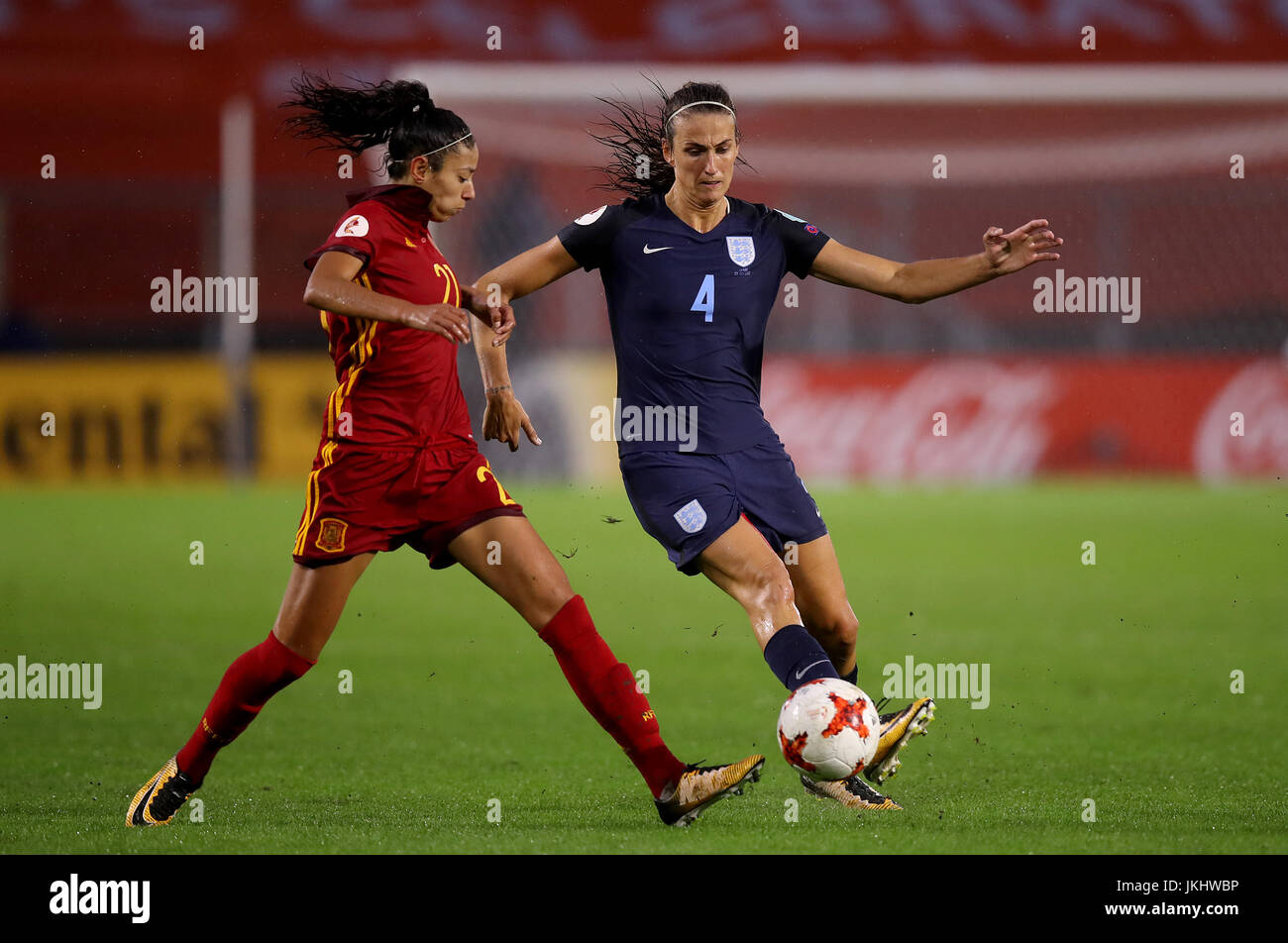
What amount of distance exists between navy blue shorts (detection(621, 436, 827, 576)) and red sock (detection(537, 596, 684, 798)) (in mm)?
391

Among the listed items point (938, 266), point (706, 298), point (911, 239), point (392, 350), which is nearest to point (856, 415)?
point (911, 239)

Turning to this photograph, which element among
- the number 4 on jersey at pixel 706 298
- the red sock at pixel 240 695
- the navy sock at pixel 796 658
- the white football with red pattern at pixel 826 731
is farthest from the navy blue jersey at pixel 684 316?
the red sock at pixel 240 695

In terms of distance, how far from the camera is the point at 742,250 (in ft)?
18.2

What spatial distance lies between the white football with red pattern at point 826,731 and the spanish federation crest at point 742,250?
1506mm

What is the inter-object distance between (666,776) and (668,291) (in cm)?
158

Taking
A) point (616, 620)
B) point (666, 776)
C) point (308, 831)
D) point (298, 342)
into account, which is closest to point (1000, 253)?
point (666, 776)

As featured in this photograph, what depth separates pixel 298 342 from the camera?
72.0ft

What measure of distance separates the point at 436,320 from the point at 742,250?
1.26 metres

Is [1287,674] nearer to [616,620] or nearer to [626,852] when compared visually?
[616,620]

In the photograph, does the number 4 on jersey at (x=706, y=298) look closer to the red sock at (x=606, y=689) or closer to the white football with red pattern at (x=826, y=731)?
the red sock at (x=606, y=689)

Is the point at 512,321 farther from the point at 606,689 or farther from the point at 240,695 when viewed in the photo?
the point at 240,695

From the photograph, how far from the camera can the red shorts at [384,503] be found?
206 inches

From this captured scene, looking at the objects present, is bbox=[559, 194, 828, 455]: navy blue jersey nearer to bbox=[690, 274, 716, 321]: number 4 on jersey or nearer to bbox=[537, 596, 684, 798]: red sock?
bbox=[690, 274, 716, 321]: number 4 on jersey

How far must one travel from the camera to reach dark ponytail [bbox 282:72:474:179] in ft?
17.6
